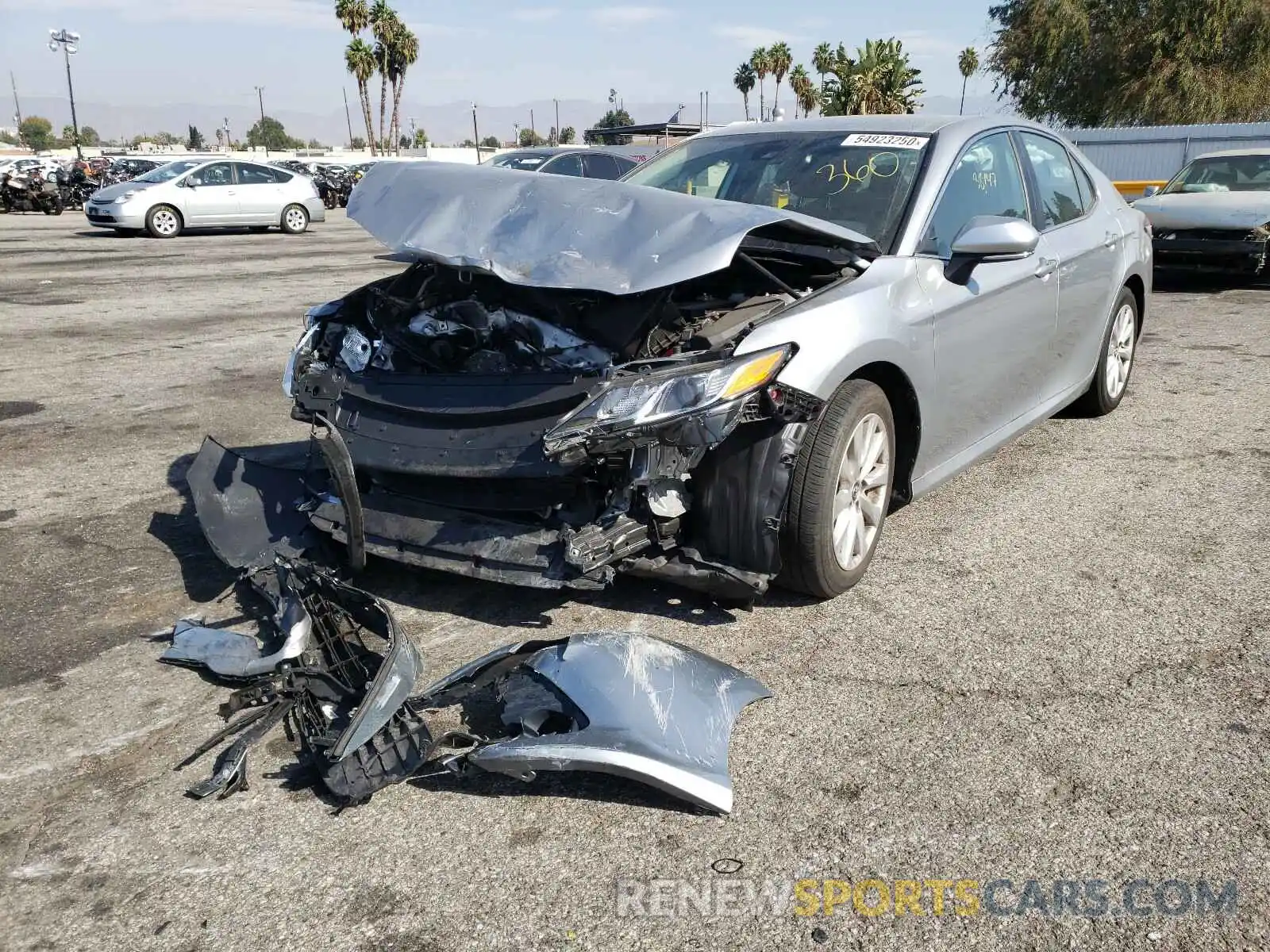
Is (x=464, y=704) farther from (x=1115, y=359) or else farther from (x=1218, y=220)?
(x=1218, y=220)

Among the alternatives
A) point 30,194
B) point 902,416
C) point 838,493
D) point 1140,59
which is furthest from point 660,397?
point 1140,59

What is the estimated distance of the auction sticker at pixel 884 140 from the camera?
4598mm

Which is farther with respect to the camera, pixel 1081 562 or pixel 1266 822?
pixel 1081 562

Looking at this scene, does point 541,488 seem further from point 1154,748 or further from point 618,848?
point 1154,748

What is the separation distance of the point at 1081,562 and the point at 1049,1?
34960mm

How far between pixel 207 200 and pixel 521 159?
9.17 m

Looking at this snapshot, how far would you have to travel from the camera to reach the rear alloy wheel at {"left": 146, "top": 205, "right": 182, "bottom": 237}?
71.6 ft

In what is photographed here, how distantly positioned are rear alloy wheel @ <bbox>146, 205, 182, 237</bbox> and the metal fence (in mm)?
17964

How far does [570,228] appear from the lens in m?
3.87

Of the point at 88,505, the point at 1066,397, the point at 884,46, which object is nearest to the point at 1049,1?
the point at 884,46

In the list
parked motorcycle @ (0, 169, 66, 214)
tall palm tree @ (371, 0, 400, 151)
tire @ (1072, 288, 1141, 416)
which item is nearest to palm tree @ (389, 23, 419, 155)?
tall palm tree @ (371, 0, 400, 151)

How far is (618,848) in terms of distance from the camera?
101 inches

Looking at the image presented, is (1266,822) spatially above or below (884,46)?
below
